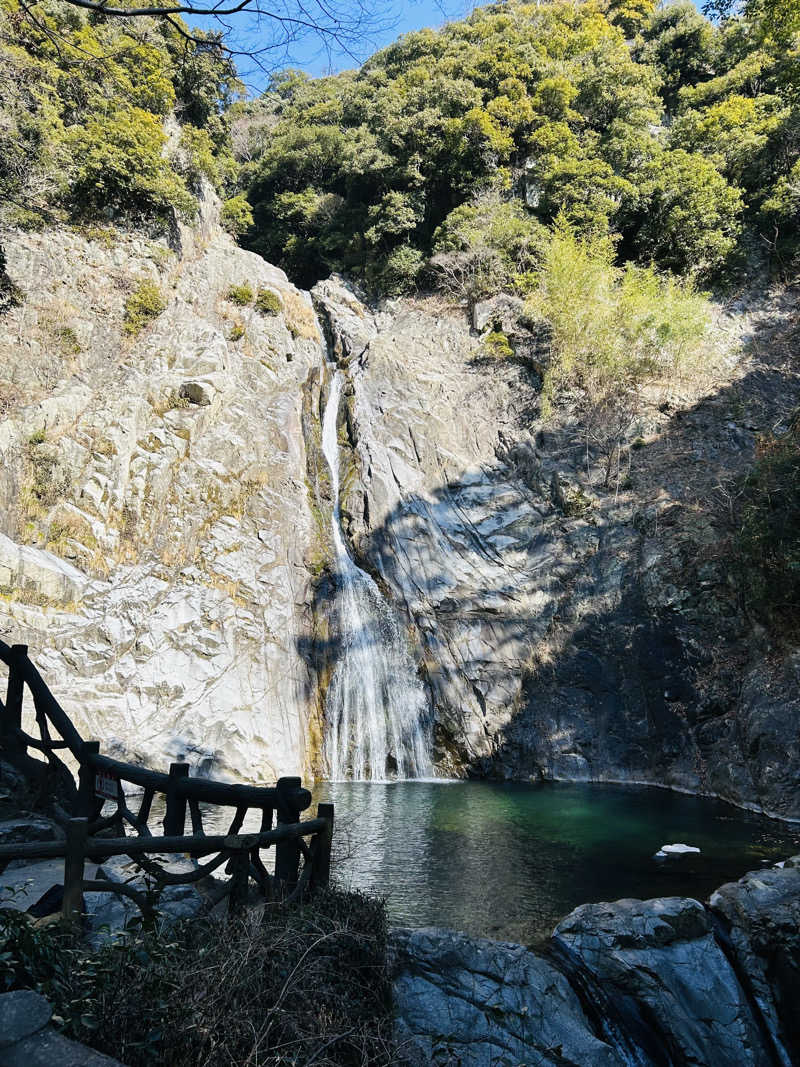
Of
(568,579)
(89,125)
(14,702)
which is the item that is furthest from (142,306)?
(14,702)

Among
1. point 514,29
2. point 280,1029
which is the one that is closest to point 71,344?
point 280,1029

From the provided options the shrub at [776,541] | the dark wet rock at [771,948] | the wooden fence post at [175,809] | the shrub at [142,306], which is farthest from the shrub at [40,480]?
the shrub at [776,541]

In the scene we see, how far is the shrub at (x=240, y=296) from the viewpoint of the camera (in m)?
21.5

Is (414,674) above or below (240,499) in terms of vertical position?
below

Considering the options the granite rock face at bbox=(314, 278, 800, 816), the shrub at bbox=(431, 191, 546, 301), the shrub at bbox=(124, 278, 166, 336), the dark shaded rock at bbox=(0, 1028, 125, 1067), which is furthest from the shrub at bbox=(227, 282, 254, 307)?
the dark shaded rock at bbox=(0, 1028, 125, 1067)

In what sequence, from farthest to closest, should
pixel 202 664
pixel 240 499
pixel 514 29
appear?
pixel 514 29, pixel 240 499, pixel 202 664

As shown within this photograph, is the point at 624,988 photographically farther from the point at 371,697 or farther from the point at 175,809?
the point at 371,697

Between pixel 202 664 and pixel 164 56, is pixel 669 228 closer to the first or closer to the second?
pixel 164 56

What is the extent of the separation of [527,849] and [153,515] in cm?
1068

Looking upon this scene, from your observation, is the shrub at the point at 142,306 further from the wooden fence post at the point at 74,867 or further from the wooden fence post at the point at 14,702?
the wooden fence post at the point at 74,867

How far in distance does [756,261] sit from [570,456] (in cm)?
1158

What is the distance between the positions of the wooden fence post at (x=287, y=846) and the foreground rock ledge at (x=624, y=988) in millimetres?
815

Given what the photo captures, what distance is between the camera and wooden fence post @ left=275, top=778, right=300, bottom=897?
12.2 ft

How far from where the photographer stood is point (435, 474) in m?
17.2
